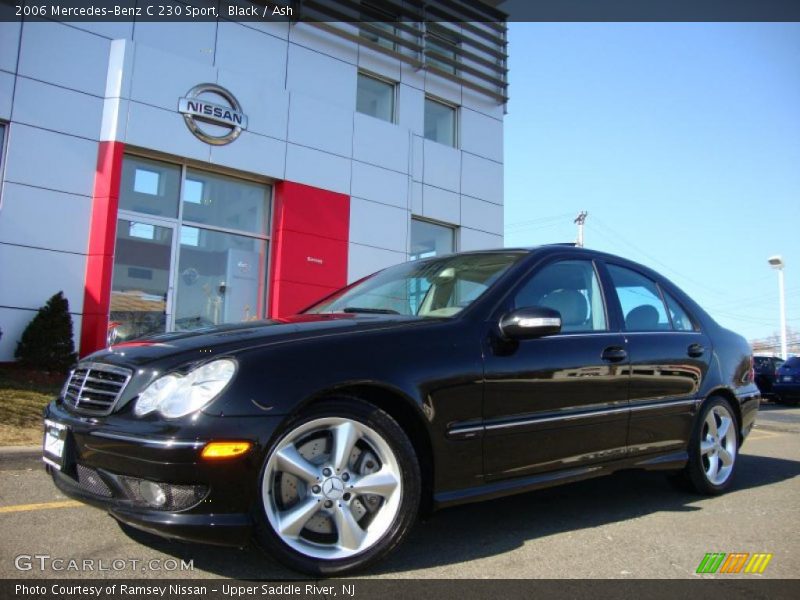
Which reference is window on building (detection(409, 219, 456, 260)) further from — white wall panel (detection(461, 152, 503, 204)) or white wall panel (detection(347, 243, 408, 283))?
white wall panel (detection(461, 152, 503, 204))

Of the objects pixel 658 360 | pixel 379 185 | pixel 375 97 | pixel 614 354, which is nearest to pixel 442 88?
pixel 375 97

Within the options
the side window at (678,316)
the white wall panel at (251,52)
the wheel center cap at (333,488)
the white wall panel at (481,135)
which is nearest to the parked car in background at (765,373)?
the white wall panel at (481,135)

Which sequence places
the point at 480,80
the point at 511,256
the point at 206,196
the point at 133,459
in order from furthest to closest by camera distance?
the point at 480,80
the point at 206,196
the point at 511,256
the point at 133,459

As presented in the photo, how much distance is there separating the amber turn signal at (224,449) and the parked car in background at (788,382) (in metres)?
18.1

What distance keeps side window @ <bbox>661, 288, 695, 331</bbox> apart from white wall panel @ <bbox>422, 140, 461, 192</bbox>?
10.1 metres

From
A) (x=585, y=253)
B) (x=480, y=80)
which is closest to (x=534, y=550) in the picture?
(x=585, y=253)

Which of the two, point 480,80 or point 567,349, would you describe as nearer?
point 567,349

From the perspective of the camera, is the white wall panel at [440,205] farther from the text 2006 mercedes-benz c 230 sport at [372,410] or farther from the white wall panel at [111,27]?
the text 2006 mercedes-benz c 230 sport at [372,410]

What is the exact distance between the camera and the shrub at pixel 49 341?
352 inches

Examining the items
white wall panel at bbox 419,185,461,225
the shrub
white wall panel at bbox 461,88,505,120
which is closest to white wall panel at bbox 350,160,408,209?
white wall panel at bbox 419,185,461,225

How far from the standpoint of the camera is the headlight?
241 centimetres

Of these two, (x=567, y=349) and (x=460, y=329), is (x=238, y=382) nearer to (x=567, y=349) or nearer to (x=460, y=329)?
(x=460, y=329)

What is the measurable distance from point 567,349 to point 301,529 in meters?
1.68

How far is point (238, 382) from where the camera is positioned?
244 centimetres
